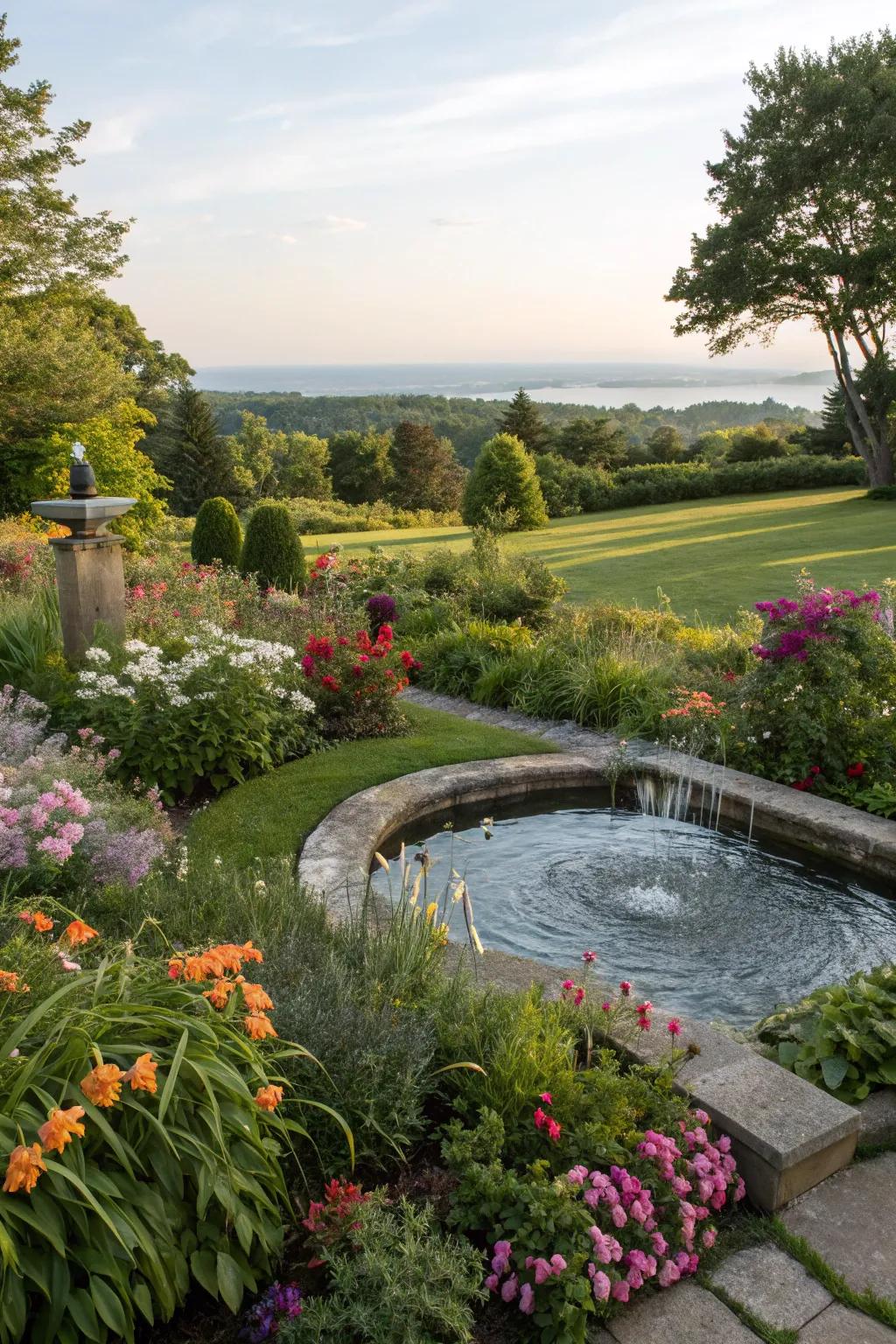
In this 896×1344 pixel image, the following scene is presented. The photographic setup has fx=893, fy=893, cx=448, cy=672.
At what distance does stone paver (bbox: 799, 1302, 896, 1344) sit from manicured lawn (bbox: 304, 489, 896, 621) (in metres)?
9.39

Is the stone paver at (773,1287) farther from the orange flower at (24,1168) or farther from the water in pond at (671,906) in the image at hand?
the orange flower at (24,1168)

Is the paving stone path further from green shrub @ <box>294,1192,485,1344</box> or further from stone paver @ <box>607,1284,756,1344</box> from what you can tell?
green shrub @ <box>294,1192,485,1344</box>

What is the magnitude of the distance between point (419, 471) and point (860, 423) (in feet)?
90.1

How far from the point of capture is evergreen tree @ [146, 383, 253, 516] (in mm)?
34031

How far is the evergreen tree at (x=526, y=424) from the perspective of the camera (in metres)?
37.3

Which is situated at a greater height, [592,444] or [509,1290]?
[592,444]

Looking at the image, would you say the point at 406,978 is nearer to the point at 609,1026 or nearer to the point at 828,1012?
the point at 609,1026

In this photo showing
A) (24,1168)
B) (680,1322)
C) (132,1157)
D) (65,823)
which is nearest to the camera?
(24,1168)

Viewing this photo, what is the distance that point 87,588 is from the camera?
18.3 ft

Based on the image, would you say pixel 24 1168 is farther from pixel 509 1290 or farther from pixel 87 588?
pixel 87 588

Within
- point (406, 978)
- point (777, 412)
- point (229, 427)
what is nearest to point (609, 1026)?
point (406, 978)

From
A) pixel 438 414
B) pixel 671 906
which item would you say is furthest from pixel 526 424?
pixel 671 906

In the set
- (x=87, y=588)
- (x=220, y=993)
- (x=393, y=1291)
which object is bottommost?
Answer: (x=393, y=1291)

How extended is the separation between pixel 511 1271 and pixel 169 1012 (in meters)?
0.89
